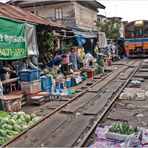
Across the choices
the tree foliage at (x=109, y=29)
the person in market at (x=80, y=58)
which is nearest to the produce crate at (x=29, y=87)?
the person in market at (x=80, y=58)

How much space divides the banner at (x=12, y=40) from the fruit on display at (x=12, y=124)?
2.92 meters

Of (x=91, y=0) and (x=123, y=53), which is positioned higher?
(x=91, y=0)

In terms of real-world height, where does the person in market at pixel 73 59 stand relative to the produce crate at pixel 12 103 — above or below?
above

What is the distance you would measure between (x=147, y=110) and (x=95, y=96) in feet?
10.3

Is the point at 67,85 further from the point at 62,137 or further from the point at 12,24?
the point at 62,137

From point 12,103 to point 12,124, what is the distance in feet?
6.67

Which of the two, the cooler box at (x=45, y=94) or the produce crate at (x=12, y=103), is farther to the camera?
the cooler box at (x=45, y=94)

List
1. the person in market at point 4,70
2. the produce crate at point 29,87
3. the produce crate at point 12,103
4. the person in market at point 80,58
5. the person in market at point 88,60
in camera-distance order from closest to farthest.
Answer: the produce crate at point 12,103, the produce crate at point 29,87, the person in market at point 4,70, the person in market at point 80,58, the person in market at point 88,60

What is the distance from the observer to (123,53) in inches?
1423

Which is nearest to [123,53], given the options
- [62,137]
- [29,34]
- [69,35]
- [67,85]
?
[69,35]

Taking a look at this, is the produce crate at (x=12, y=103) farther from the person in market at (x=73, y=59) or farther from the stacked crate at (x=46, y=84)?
the person in market at (x=73, y=59)

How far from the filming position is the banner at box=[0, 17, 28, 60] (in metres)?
10.7

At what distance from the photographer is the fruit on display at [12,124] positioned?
7.28 metres

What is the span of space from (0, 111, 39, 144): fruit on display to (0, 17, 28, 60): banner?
2.92m
